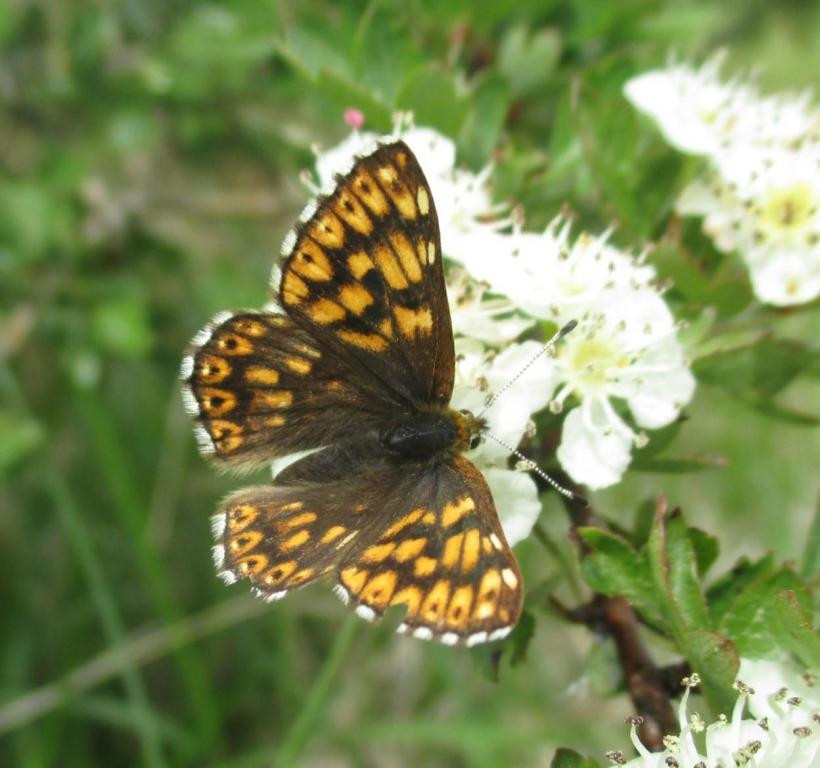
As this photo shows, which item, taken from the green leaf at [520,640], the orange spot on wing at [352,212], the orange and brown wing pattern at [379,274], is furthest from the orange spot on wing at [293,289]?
the green leaf at [520,640]

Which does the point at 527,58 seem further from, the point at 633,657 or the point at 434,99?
the point at 633,657

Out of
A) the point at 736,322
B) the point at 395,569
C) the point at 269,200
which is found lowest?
the point at 395,569

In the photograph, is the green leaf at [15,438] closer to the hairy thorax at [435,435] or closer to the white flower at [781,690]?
the hairy thorax at [435,435]

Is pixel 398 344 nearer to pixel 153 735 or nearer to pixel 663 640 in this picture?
pixel 663 640

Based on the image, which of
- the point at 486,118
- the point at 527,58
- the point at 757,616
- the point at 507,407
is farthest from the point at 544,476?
the point at 527,58

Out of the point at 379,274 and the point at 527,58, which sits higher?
the point at 527,58

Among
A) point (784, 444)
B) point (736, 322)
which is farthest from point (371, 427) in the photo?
point (784, 444)

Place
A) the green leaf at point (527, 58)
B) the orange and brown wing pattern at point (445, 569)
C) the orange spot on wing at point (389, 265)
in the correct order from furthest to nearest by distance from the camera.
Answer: the green leaf at point (527, 58), the orange spot on wing at point (389, 265), the orange and brown wing pattern at point (445, 569)
